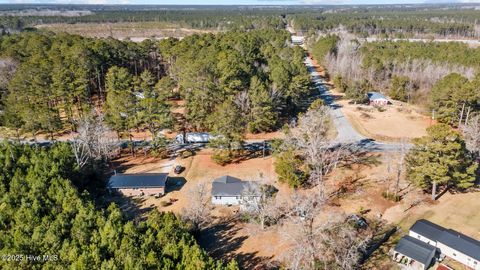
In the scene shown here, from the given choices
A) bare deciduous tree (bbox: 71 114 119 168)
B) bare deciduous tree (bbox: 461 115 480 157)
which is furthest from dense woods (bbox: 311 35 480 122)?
bare deciduous tree (bbox: 71 114 119 168)

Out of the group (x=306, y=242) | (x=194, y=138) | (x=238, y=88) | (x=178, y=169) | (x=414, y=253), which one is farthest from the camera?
(x=238, y=88)

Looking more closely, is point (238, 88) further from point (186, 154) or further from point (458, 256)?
point (458, 256)

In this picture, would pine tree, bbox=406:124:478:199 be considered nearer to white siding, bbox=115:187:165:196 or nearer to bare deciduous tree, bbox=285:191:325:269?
bare deciduous tree, bbox=285:191:325:269

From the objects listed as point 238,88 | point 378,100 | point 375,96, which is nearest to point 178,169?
point 238,88

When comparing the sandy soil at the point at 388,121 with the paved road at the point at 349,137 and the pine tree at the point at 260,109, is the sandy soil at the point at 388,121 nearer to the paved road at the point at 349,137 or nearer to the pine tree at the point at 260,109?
the paved road at the point at 349,137

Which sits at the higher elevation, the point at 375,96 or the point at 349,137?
the point at 375,96

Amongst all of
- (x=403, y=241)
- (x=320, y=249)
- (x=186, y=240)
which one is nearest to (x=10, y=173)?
(x=186, y=240)

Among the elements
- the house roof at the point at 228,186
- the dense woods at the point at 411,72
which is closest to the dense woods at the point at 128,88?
the house roof at the point at 228,186
